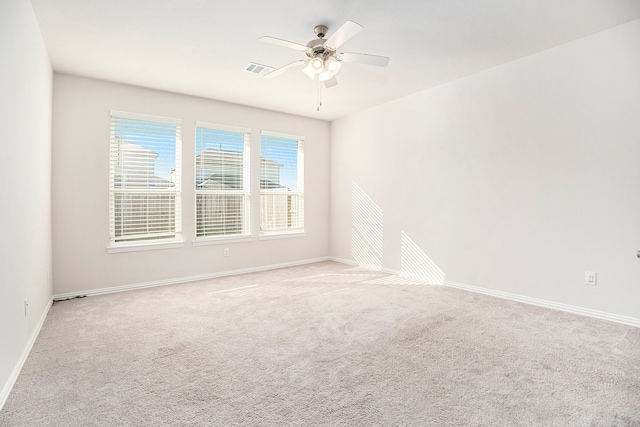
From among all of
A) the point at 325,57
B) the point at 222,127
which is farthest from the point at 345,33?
the point at 222,127

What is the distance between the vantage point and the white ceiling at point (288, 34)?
8.70 feet

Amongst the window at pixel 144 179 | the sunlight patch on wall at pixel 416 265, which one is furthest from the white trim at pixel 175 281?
the sunlight patch on wall at pixel 416 265

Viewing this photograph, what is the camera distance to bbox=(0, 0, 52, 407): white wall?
198 cm

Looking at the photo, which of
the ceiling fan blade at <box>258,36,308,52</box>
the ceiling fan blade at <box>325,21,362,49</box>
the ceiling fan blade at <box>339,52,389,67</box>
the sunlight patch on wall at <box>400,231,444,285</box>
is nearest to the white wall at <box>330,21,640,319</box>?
the sunlight patch on wall at <box>400,231,444,285</box>

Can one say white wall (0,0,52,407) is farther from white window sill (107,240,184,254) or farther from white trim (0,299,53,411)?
white window sill (107,240,184,254)

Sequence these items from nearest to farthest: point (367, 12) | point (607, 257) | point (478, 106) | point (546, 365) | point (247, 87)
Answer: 1. point (546, 365)
2. point (367, 12)
3. point (607, 257)
4. point (478, 106)
5. point (247, 87)

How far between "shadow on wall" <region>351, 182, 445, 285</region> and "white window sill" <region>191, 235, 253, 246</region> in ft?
6.12

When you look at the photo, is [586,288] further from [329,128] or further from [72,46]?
[72,46]

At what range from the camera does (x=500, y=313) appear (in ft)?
11.0

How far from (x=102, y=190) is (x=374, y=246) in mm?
3969

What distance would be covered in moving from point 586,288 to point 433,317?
1531 millimetres

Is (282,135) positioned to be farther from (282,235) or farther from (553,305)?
(553,305)

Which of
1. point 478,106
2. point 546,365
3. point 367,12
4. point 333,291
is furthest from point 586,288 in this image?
point 367,12

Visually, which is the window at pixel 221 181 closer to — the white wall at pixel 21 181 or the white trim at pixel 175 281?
the white trim at pixel 175 281
